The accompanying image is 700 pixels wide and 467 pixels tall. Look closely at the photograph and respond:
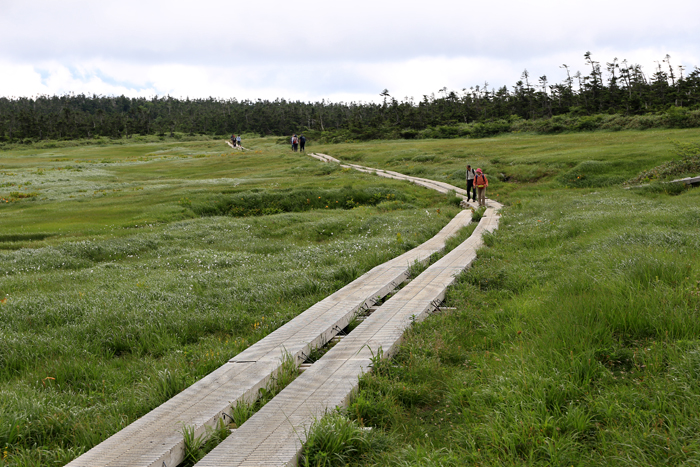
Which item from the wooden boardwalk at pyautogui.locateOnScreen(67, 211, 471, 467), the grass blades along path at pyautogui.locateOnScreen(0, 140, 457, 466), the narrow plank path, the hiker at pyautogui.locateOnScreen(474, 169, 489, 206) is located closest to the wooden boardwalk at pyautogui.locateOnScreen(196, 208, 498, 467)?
the narrow plank path

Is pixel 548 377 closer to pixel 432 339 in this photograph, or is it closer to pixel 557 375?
pixel 557 375

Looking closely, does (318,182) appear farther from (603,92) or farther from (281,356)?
(603,92)

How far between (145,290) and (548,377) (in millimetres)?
7393

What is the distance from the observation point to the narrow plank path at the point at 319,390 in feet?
11.1

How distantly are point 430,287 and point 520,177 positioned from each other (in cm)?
2627

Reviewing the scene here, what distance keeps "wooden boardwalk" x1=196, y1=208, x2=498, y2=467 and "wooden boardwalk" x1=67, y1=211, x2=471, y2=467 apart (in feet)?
1.07

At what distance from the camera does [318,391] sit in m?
4.33

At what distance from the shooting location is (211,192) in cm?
2845

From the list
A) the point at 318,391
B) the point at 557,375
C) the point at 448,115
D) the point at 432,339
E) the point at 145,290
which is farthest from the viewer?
the point at 448,115

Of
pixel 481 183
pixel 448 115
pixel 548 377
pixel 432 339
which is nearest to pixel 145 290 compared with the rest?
pixel 432 339

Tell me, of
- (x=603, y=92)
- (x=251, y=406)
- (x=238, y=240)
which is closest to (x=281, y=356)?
(x=251, y=406)

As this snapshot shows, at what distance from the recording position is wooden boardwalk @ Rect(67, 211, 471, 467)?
3.45 metres

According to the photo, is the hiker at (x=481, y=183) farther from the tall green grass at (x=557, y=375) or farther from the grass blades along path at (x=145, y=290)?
the tall green grass at (x=557, y=375)

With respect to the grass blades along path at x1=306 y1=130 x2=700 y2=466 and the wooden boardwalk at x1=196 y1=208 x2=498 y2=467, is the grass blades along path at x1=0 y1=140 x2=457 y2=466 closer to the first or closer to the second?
the wooden boardwalk at x1=196 y1=208 x2=498 y2=467
